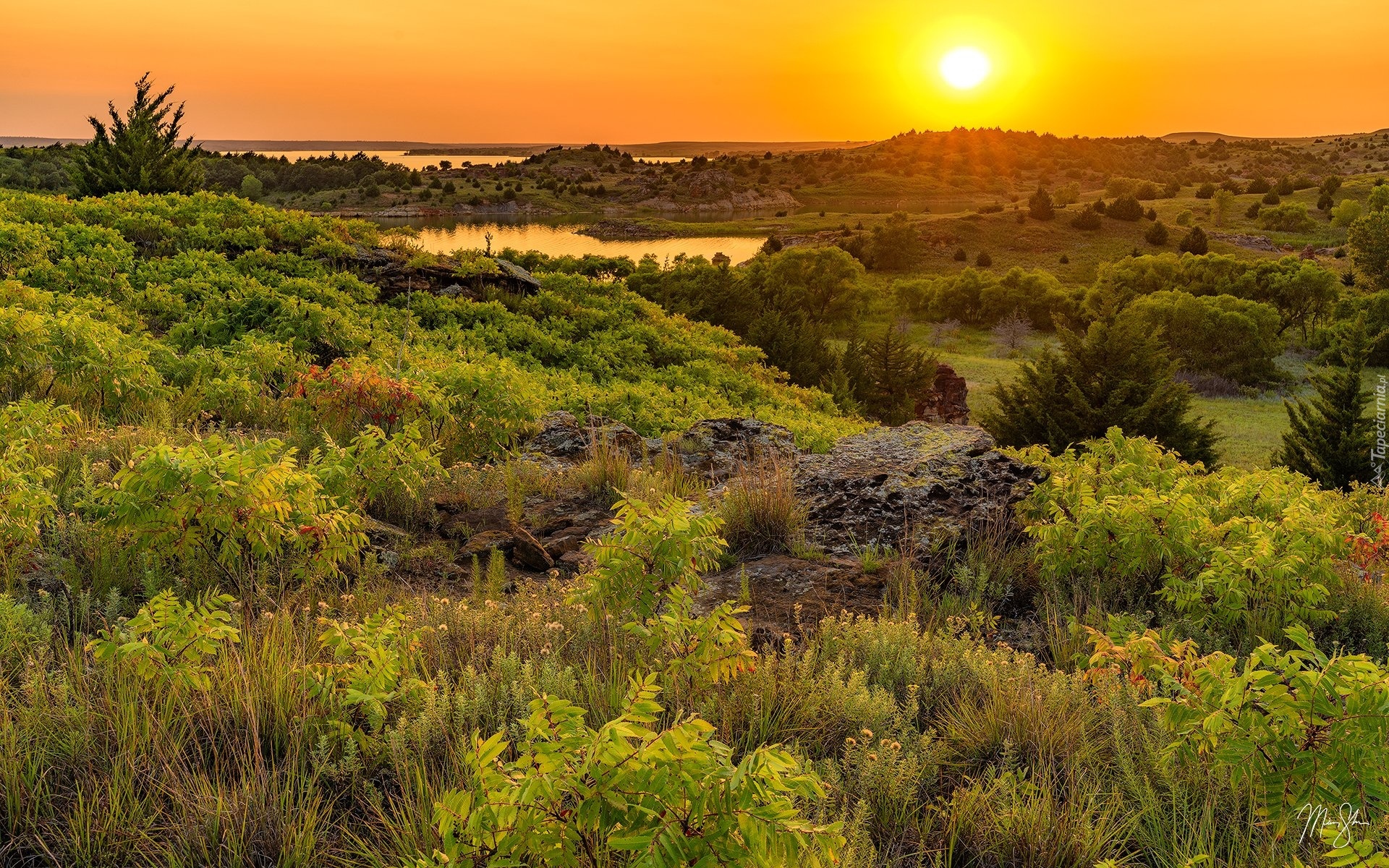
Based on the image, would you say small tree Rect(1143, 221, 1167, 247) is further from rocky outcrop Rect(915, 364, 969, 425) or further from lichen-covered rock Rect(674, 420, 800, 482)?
lichen-covered rock Rect(674, 420, 800, 482)

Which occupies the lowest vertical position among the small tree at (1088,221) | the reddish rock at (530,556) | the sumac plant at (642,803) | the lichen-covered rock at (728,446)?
the reddish rock at (530,556)

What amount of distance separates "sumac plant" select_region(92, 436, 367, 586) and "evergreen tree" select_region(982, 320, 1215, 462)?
44.8 feet

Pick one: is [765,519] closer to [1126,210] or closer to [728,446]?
[728,446]

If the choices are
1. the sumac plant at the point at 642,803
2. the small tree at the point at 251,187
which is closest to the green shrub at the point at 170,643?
the sumac plant at the point at 642,803

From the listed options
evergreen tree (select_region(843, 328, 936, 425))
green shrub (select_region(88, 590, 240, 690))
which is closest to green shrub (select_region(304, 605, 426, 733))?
green shrub (select_region(88, 590, 240, 690))

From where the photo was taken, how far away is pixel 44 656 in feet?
11.7

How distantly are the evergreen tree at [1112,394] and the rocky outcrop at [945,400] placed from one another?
5591 mm

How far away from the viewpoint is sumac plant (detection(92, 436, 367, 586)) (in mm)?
4223

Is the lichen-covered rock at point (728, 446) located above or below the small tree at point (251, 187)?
below

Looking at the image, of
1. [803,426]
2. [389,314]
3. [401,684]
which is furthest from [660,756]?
[389,314]

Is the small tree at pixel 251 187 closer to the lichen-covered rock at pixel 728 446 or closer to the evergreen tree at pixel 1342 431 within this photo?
the lichen-covered rock at pixel 728 446

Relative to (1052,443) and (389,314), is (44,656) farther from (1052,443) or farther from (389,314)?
(1052,443)

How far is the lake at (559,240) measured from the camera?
47750mm

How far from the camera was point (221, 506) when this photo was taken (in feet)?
14.2
